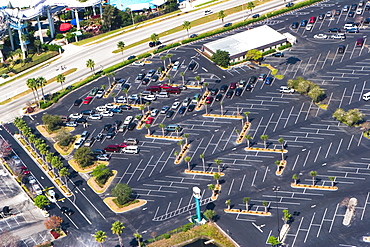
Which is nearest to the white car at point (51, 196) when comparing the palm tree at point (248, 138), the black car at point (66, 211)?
the black car at point (66, 211)

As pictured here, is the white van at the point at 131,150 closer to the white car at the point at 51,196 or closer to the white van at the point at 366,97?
the white car at the point at 51,196

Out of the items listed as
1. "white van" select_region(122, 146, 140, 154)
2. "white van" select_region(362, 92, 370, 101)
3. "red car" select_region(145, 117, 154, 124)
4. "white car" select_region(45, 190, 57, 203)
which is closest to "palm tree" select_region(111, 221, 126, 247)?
"white car" select_region(45, 190, 57, 203)

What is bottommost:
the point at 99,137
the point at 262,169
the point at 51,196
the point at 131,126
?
the point at 51,196

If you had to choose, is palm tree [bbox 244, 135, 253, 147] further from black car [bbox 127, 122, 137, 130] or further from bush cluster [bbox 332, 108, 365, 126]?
black car [bbox 127, 122, 137, 130]

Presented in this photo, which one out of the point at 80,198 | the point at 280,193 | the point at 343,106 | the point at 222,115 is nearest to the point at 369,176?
the point at 280,193

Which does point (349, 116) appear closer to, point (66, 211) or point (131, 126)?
point (131, 126)

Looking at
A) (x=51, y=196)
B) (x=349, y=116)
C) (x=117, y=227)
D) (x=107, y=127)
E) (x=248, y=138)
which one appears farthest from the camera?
(x=107, y=127)

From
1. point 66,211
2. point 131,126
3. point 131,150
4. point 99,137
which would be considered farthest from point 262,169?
point 66,211

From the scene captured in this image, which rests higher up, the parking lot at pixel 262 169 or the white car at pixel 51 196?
the parking lot at pixel 262 169

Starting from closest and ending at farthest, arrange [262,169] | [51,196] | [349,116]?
[51,196] → [262,169] → [349,116]

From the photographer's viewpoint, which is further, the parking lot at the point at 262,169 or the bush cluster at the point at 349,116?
the bush cluster at the point at 349,116

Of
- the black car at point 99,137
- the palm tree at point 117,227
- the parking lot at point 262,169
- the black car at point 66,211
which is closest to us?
the palm tree at point 117,227

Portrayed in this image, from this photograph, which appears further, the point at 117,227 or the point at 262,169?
the point at 262,169
